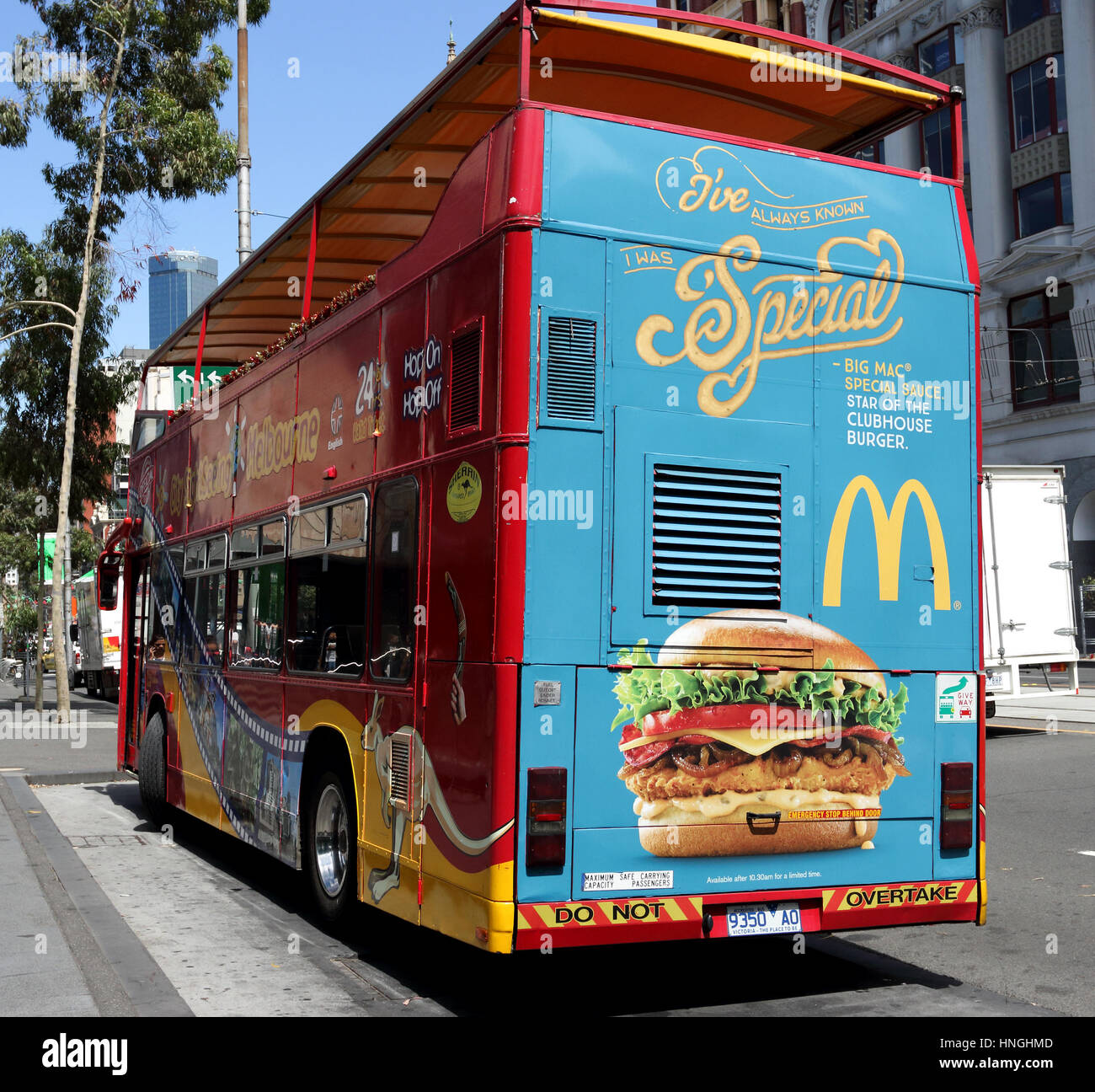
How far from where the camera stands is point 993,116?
126 ft

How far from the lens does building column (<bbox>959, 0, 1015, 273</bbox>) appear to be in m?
38.4

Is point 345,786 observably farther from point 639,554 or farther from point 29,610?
point 29,610

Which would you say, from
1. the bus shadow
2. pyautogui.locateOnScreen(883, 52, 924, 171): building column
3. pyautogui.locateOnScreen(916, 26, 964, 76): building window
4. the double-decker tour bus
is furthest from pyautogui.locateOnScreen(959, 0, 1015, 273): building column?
the bus shadow

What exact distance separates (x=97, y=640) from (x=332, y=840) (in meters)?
34.5

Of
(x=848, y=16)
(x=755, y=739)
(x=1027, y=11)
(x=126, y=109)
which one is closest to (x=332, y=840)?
(x=755, y=739)

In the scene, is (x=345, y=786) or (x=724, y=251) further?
(x=345, y=786)

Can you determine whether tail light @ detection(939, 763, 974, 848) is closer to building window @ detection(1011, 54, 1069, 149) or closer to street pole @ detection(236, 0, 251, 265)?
street pole @ detection(236, 0, 251, 265)

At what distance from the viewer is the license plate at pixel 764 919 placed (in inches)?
230

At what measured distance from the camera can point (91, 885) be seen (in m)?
8.89

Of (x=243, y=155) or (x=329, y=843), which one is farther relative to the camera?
(x=243, y=155)

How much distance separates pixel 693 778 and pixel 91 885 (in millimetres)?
5042

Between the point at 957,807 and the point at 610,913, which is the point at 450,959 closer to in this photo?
the point at 610,913

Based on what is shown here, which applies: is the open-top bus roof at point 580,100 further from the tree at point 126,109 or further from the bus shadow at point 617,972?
the tree at point 126,109
